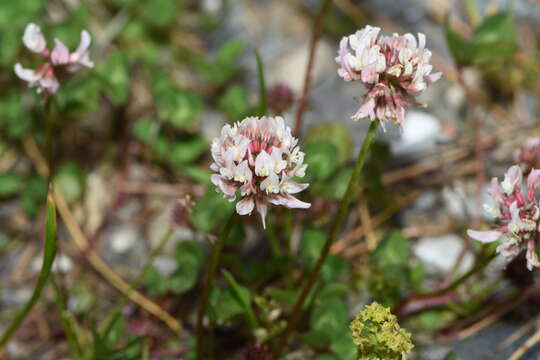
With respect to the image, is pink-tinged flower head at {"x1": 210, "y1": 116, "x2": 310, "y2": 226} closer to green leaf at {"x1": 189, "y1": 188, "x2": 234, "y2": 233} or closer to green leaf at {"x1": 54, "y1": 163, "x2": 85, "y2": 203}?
green leaf at {"x1": 189, "y1": 188, "x2": 234, "y2": 233}

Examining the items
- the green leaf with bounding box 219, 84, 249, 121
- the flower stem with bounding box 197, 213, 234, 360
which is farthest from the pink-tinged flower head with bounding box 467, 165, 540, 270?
the green leaf with bounding box 219, 84, 249, 121

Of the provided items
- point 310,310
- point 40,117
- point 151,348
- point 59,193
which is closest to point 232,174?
point 310,310

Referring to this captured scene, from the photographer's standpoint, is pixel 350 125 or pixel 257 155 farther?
pixel 350 125

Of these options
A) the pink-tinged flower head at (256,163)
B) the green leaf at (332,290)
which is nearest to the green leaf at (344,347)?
the green leaf at (332,290)

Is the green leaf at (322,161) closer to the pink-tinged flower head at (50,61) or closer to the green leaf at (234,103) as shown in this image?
the green leaf at (234,103)

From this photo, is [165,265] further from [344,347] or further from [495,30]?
[495,30]

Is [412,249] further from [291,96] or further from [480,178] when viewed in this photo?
[291,96]
